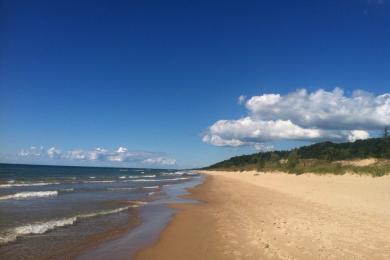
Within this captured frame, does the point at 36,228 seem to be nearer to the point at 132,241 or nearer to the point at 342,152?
the point at 132,241

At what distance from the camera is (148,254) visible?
32.6 feet

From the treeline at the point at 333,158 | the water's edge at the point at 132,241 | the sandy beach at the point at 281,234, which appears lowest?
the water's edge at the point at 132,241

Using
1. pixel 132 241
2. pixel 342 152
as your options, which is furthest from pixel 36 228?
pixel 342 152

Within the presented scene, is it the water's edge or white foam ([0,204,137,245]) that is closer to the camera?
the water's edge

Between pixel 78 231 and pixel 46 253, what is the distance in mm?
3287

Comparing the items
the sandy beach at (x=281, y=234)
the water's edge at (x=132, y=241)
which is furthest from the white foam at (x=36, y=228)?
the sandy beach at (x=281, y=234)

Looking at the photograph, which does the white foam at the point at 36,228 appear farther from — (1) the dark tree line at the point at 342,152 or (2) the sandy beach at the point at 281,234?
(1) the dark tree line at the point at 342,152

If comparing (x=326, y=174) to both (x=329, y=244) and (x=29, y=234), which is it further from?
(x=29, y=234)

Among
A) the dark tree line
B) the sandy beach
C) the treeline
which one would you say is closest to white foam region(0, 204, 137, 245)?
the sandy beach

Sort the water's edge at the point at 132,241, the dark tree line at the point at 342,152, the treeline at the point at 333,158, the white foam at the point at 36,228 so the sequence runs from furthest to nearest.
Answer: the dark tree line at the point at 342,152 < the treeline at the point at 333,158 < the white foam at the point at 36,228 < the water's edge at the point at 132,241

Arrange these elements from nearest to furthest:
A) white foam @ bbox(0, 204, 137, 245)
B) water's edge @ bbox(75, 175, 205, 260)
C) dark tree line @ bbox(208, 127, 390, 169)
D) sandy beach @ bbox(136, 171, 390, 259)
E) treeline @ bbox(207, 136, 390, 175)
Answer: sandy beach @ bbox(136, 171, 390, 259) → water's edge @ bbox(75, 175, 205, 260) → white foam @ bbox(0, 204, 137, 245) → treeline @ bbox(207, 136, 390, 175) → dark tree line @ bbox(208, 127, 390, 169)

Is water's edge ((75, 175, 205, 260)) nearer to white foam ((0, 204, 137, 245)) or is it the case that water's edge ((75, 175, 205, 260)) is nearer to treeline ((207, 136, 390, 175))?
white foam ((0, 204, 137, 245))

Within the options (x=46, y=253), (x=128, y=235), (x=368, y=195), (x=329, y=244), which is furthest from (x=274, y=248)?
(x=368, y=195)

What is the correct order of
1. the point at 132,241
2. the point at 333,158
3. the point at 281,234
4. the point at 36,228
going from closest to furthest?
the point at 281,234
the point at 132,241
the point at 36,228
the point at 333,158
